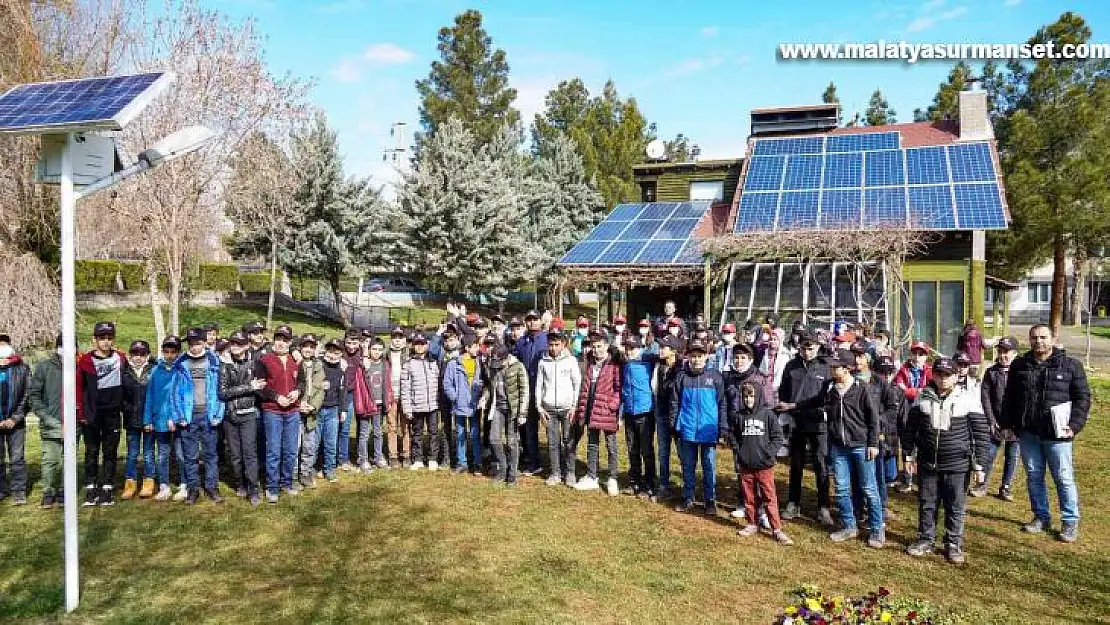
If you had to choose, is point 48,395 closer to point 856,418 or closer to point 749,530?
point 749,530

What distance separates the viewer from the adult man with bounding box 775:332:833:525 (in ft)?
23.8

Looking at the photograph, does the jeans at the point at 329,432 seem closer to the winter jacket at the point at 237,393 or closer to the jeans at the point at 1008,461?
the winter jacket at the point at 237,393

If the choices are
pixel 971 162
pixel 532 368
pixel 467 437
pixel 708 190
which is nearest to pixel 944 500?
pixel 532 368

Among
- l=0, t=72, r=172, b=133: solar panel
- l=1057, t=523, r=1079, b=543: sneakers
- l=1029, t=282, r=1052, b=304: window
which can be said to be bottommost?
l=1057, t=523, r=1079, b=543: sneakers

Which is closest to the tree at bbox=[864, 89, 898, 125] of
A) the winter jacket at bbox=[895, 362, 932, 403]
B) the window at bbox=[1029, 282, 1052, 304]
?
the window at bbox=[1029, 282, 1052, 304]

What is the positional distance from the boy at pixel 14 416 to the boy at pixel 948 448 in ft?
30.2

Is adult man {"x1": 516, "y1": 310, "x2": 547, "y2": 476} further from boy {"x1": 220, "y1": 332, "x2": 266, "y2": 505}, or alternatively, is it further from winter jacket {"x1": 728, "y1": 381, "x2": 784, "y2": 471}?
boy {"x1": 220, "y1": 332, "x2": 266, "y2": 505}

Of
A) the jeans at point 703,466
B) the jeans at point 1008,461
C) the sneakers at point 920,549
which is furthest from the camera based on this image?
the jeans at point 1008,461

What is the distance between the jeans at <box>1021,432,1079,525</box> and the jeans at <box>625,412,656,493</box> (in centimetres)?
381

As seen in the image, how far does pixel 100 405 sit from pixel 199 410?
3.35ft

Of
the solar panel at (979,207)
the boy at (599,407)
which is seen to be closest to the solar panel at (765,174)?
Result: the solar panel at (979,207)

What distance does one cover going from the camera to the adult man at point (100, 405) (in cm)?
760

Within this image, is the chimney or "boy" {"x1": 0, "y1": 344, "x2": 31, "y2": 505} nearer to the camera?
"boy" {"x1": 0, "y1": 344, "x2": 31, "y2": 505}

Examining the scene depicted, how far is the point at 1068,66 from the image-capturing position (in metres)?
26.7
